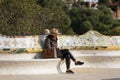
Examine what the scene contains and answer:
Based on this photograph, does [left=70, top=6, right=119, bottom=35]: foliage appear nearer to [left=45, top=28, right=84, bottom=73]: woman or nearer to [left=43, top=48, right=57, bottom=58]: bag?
[left=45, top=28, right=84, bottom=73]: woman

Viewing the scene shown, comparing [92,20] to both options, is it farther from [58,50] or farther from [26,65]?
[26,65]

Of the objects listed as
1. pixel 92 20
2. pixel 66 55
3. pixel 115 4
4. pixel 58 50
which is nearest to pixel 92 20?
pixel 92 20

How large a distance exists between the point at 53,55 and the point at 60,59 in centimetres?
26

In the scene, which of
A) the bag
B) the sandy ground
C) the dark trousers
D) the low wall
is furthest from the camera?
the low wall

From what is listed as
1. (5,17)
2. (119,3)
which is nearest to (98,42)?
(5,17)

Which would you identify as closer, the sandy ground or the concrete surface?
the sandy ground

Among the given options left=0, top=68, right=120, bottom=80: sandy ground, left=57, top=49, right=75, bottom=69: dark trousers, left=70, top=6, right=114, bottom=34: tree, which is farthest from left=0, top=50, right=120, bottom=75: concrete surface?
left=70, top=6, right=114, bottom=34: tree

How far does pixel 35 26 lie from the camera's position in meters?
23.7

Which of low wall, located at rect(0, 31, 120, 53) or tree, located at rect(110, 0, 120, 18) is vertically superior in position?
low wall, located at rect(0, 31, 120, 53)

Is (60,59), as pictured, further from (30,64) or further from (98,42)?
(98,42)

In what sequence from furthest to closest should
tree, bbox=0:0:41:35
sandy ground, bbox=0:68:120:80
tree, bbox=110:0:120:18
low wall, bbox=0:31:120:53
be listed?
tree, bbox=110:0:120:18 → tree, bbox=0:0:41:35 → low wall, bbox=0:31:120:53 → sandy ground, bbox=0:68:120:80

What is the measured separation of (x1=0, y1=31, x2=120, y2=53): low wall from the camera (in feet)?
48.7

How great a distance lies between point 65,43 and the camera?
16.2 metres

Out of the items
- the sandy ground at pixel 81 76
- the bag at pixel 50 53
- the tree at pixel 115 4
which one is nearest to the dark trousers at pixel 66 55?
the bag at pixel 50 53
